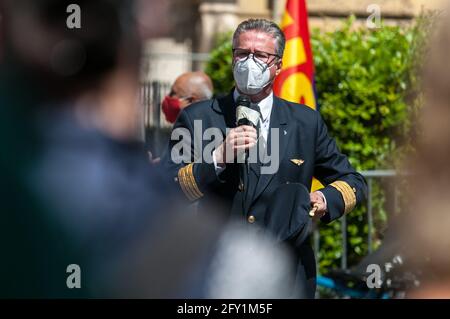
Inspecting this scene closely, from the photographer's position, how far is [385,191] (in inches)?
259

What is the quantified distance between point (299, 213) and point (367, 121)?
4.23 meters

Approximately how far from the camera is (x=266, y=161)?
347 cm

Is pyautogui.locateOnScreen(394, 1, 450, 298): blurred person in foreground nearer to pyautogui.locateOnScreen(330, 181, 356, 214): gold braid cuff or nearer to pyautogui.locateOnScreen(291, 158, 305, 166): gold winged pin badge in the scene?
pyautogui.locateOnScreen(330, 181, 356, 214): gold braid cuff

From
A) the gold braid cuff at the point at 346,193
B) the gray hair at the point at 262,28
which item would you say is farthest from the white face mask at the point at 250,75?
the gold braid cuff at the point at 346,193

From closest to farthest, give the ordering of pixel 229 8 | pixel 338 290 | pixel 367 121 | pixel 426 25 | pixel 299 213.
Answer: pixel 299 213 → pixel 338 290 → pixel 426 25 → pixel 367 121 → pixel 229 8

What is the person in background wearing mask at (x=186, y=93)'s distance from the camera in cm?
575

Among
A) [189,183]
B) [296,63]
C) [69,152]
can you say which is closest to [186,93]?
[296,63]

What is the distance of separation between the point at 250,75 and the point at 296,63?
7.90 ft

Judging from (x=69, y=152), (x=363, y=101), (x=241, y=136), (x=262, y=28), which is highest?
(x=262, y=28)

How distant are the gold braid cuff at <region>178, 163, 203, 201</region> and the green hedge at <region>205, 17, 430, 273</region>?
356 cm

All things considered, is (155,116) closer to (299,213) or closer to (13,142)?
(299,213)

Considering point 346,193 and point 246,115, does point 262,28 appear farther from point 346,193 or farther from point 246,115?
point 346,193

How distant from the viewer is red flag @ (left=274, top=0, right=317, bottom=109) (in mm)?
5672

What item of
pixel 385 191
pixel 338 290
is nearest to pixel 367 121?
pixel 385 191
